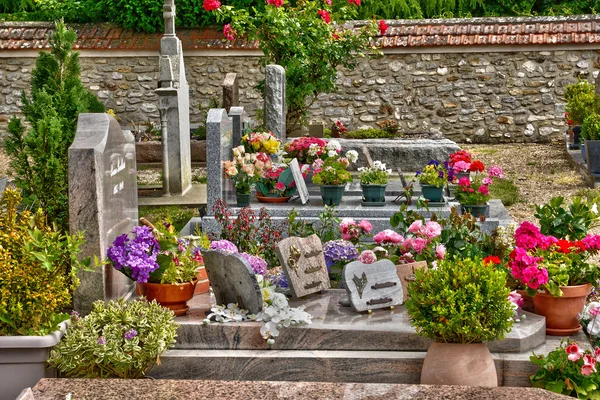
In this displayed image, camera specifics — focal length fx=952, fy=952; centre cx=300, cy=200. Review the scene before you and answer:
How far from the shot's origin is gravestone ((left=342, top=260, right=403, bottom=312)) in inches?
228

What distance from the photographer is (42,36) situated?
657 inches

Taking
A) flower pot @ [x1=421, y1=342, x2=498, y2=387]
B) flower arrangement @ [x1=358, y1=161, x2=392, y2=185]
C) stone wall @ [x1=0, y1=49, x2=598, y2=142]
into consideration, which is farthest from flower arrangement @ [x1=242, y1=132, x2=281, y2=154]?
stone wall @ [x1=0, y1=49, x2=598, y2=142]

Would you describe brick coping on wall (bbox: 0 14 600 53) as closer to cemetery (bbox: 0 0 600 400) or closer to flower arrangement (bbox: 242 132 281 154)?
cemetery (bbox: 0 0 600 400)

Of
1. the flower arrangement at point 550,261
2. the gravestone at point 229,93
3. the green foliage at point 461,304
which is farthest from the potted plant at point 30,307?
the gravestone at point 229,93

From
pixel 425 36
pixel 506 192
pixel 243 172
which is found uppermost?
pixel 425 36

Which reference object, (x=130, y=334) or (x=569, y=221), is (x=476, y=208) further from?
(x=130, y=334)

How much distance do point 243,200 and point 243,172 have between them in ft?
0.83

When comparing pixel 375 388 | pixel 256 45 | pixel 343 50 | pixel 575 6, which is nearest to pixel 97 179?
pixel 375 388

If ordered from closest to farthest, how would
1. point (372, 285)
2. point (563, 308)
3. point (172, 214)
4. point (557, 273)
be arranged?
point (557, 273) < point (563, 308) < point (372, 285) < point (172, 214)

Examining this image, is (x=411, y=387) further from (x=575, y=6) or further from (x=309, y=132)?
(x=575, y=6)

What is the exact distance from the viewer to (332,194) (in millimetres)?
8570

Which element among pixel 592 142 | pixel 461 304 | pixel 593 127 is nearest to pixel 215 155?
pixel 461 304

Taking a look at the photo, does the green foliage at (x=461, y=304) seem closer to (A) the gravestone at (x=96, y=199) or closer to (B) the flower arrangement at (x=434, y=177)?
(A) the gravestone at (x=96, y=199)

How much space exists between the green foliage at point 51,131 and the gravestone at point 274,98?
2.52m
